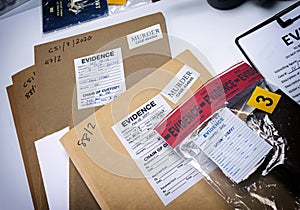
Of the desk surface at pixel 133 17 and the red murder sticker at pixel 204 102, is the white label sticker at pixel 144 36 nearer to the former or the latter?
the desk surface at pixel 133 17

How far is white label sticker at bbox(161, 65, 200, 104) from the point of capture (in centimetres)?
60

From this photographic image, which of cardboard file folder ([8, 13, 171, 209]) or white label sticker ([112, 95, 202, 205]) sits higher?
cardboard file folder ([8, 13, 171, 209])

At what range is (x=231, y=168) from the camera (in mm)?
516

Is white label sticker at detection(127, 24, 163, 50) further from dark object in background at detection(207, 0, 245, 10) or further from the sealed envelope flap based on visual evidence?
dark object in background at detection(207, 0, 245, 10)

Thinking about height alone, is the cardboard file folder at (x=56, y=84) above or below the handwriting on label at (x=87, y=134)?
above

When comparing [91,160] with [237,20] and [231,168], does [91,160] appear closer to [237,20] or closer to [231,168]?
[231,168]

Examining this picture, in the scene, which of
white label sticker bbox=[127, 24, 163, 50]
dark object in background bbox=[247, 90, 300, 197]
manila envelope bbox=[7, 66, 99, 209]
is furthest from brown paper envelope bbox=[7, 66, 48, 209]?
dark object in background bbox=[247, 90, 300, 197]

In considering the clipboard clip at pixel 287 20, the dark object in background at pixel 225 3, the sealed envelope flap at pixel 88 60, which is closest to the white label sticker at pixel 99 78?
the sealed envelope flap at pixel 88 60

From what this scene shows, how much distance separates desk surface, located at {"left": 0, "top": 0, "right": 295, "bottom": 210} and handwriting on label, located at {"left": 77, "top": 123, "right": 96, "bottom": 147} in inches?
5.4

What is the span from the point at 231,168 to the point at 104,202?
0.21 meters

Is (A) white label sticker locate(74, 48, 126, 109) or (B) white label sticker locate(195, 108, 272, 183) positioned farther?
(A) white label sticker locate(74, 48, 126, 109)

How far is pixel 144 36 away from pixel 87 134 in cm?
23

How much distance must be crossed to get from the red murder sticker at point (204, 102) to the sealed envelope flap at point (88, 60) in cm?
11

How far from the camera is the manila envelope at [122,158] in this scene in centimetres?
53
